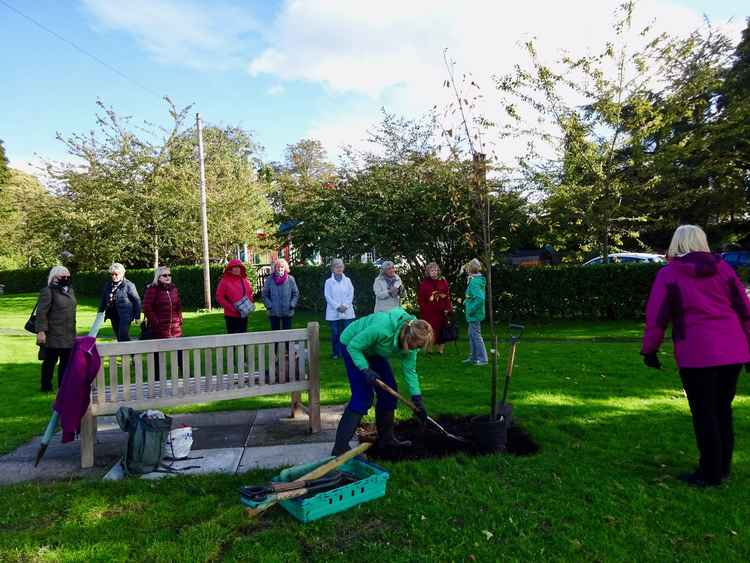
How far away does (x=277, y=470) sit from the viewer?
13.7ft

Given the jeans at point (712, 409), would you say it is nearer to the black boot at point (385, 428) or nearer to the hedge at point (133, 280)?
the black boot at point (385, 428)

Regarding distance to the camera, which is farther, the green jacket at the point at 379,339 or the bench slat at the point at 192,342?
the bench slat at the point at 192,342

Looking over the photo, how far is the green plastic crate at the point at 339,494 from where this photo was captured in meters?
3.33

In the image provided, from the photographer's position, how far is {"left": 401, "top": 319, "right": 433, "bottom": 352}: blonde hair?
12.7ft

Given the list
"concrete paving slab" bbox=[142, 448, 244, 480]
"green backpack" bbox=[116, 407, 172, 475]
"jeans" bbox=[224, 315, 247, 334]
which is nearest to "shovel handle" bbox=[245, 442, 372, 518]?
"concrete paving slab" bbox=[142, 448, 244, 480]

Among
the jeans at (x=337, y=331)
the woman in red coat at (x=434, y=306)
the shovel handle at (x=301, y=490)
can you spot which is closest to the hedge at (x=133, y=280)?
the jeans at (x=337, y=331)

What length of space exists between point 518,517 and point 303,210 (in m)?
12.7

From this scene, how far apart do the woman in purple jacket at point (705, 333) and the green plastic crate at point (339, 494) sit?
2.13 m

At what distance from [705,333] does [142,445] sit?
420cm

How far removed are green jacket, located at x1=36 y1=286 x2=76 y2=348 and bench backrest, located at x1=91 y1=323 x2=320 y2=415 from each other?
273 cm

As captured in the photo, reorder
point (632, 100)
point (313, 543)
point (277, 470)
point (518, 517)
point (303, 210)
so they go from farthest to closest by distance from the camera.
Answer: point (303, 210) < point (632, 100) < point (277, 470) < point (518, 517) < point (313, 543)

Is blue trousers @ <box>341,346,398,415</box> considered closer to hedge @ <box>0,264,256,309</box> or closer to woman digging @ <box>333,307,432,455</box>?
woman digging @ <box>333,307,432,455</box>

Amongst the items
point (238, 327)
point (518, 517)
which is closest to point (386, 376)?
point (518, 517)

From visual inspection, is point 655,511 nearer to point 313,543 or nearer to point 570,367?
point 313,543
